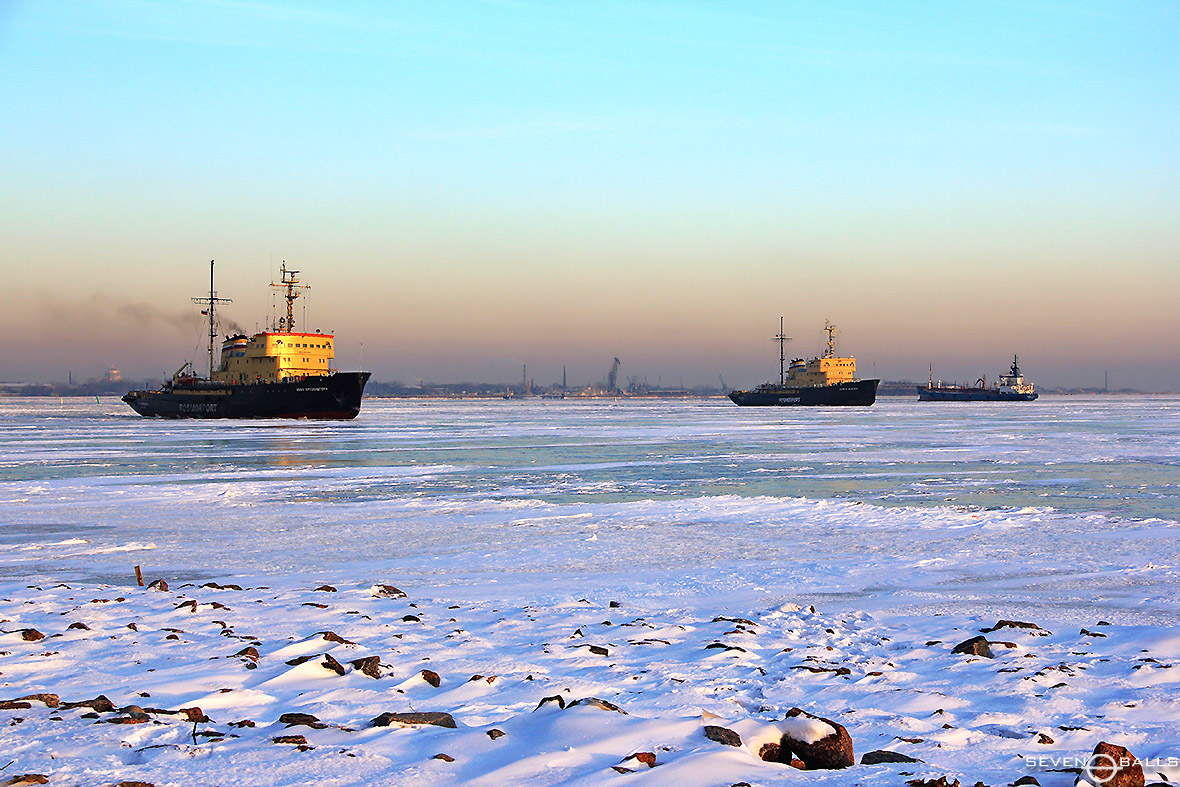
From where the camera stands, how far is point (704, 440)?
35.9 metres

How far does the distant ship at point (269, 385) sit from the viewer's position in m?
62.3

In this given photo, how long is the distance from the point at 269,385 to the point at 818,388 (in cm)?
6688

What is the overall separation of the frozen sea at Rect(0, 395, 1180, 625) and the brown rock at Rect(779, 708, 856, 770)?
3683 mm

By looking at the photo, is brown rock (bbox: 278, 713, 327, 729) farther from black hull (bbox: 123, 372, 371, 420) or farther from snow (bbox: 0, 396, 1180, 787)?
black hull (bbox: 123, 372, 371, 420)

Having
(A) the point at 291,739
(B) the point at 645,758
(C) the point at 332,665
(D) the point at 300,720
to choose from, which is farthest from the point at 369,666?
(B) the point at 645,758

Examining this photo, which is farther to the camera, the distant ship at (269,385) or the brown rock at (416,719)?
the distant ship at (269,385)

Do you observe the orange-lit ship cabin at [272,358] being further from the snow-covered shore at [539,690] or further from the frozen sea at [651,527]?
the snow-covered shore at [539,690]

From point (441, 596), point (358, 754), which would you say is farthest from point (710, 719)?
point (441, 596)

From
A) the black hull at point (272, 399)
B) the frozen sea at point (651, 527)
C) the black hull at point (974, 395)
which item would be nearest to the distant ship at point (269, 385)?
the black hull at point (272, 399)

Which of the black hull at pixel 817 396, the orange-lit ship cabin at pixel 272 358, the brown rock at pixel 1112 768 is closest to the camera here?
the brown rock at pixel 1112 768

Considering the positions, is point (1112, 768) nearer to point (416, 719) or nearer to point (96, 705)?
point (416, 719)

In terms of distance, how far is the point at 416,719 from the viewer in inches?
179

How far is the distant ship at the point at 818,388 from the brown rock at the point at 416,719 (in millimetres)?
104802

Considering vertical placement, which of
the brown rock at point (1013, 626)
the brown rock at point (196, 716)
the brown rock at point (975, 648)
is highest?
the brown rock at point (196, 716)
